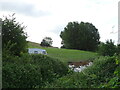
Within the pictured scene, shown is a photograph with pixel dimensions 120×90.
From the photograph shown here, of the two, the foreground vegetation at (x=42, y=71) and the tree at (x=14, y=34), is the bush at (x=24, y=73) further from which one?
the tree at (x=14, y=34)

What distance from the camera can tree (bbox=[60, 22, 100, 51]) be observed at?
45188 mm

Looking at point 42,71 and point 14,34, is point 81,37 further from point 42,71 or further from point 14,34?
point 42,71

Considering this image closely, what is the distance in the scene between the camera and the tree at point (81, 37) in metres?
45.2

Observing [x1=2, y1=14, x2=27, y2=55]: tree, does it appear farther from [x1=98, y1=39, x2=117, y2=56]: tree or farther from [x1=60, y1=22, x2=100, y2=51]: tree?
[x1=60, y1=22, x2=100, y2=51]: tree

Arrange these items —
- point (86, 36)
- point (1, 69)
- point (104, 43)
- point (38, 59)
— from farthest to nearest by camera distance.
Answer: point (86, 36), point (104, 43), point (38, 59), point (1, 69)

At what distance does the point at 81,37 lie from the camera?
149 feet

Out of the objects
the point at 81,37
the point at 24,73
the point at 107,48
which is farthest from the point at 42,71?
the point at 81,37

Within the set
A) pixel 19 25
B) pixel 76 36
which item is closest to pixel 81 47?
pixel 76 36

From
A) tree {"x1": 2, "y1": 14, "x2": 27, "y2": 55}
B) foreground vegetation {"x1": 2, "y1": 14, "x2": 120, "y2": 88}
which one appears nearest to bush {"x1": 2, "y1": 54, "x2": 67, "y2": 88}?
foreground vegetation {"x1": 2, "y1": 14, "x2": 120, "y2": 88}

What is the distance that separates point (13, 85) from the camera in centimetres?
691

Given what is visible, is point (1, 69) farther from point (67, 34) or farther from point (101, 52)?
point (67, 34)

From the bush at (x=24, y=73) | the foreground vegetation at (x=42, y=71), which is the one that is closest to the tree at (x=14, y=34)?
the foreground vegetation at (x=42, y=71)

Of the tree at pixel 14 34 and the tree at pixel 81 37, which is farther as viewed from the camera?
the tree at pixel 81 37

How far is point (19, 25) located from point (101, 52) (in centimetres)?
847
